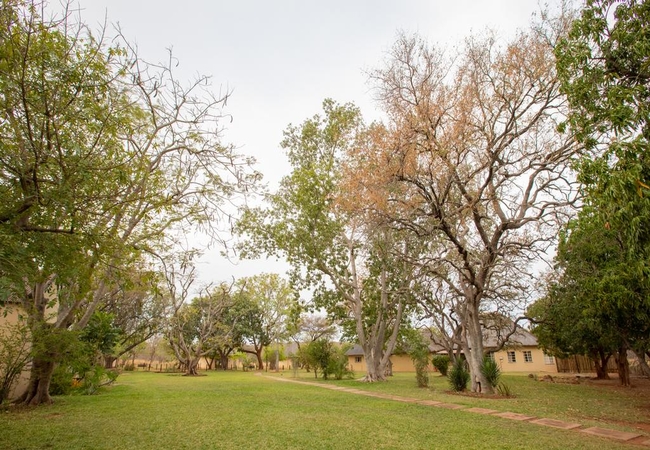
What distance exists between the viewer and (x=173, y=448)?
5160mm

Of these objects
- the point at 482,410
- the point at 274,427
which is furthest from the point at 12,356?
the point at 482,410

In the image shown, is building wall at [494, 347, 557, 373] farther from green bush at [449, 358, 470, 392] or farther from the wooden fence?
green bush at [449, 358, 470, 392]

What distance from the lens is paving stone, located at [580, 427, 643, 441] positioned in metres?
6.11

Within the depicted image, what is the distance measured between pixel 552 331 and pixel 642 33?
17651mm

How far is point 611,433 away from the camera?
6426mm

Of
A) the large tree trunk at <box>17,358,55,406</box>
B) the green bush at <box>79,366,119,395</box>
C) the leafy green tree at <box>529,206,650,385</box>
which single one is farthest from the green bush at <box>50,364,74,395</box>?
the leafy green tree at <box>529,206,650,385</box>

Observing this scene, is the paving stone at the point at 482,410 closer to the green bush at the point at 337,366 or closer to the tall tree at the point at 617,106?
the tall tree at the point at 617,106

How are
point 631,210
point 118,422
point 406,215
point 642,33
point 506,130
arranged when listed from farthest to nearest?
1. point 406,215
2. point 506,130
3. point 118,422
4. point 642,33
5. point 631,210

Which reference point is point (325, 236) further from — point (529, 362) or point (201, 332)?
point (529, 362)

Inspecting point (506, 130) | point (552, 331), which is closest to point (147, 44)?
point (506, 130)

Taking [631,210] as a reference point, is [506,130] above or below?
above

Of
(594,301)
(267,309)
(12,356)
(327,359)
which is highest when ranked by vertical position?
(267,309)

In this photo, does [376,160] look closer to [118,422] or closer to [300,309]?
[118,422]

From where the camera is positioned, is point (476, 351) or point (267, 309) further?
point (267, 309)
